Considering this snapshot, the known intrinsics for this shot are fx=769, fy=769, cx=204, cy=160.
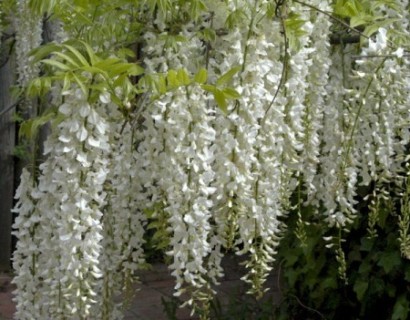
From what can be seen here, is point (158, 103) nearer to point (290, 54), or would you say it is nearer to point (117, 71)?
point (117, 71)

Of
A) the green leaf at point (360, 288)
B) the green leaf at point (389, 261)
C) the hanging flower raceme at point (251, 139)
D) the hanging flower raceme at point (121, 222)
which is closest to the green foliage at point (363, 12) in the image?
the hanging flower raceme at point (251, 139)

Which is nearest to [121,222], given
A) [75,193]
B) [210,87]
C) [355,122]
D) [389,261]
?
[75,193]

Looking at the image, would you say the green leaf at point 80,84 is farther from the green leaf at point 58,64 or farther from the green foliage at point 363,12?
the green foliage at point 363,12

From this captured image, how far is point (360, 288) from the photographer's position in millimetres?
3910

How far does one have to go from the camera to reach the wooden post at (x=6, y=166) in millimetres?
6414

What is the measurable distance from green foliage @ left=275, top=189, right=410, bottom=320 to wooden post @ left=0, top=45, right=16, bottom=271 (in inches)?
110

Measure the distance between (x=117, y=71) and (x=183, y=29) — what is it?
430 mm

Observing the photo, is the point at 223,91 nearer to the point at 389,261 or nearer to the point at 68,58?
the point at 68,58

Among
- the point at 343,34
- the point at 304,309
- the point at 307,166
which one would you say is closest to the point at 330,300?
the point at 304,309

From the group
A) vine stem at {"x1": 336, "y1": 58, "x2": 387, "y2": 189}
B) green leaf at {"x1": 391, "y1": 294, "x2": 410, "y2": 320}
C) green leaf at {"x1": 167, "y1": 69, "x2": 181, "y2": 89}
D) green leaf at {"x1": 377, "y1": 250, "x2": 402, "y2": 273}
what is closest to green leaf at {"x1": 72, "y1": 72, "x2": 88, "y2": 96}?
green leaf at {"x1": 167, "y1": 69, "x2": 181, "y2": 89}

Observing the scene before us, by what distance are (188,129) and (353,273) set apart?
2.05 meters

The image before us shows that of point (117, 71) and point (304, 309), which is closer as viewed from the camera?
point (117, 71)

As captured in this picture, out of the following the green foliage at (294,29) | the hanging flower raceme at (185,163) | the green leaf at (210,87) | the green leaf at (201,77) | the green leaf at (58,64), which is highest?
the green foliage at (294,29)

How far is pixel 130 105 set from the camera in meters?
2.54
